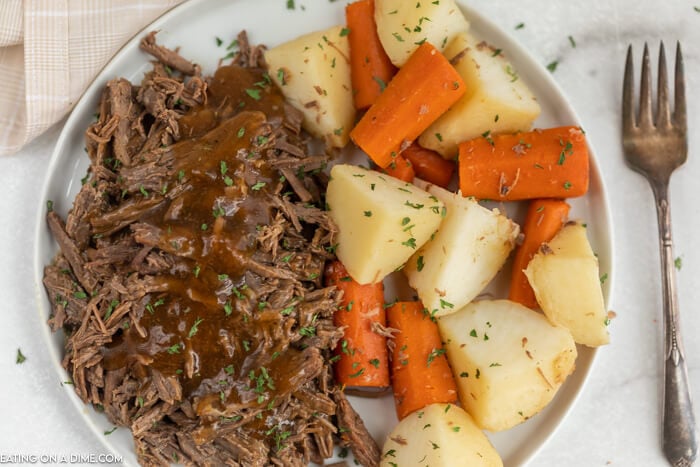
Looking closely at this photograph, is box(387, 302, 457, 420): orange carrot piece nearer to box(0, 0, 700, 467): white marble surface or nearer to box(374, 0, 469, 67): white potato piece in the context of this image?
box(0, 0, 700, 467): white marble surface

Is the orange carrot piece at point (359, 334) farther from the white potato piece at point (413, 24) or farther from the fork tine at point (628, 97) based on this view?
the fork tine at point (628, 97)

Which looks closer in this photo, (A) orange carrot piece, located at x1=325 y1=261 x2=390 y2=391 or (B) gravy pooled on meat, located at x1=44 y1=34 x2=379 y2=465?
(B) gravy pooled on meat, located at x1=44 y1=34 x2=379 y2=465

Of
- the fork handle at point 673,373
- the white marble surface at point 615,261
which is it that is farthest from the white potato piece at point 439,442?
the fork handle at point 673,373

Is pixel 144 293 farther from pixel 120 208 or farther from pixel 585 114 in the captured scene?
pixel 585 114

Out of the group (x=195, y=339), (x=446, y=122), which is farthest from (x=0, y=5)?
(x=446, y=122)

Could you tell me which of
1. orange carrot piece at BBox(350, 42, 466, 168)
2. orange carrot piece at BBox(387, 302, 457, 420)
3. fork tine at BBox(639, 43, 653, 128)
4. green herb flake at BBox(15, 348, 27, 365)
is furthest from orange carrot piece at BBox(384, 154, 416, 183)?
green herb flake at BBox(15, 348, 27, 365)

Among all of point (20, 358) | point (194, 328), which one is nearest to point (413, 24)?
point (194, 328)
